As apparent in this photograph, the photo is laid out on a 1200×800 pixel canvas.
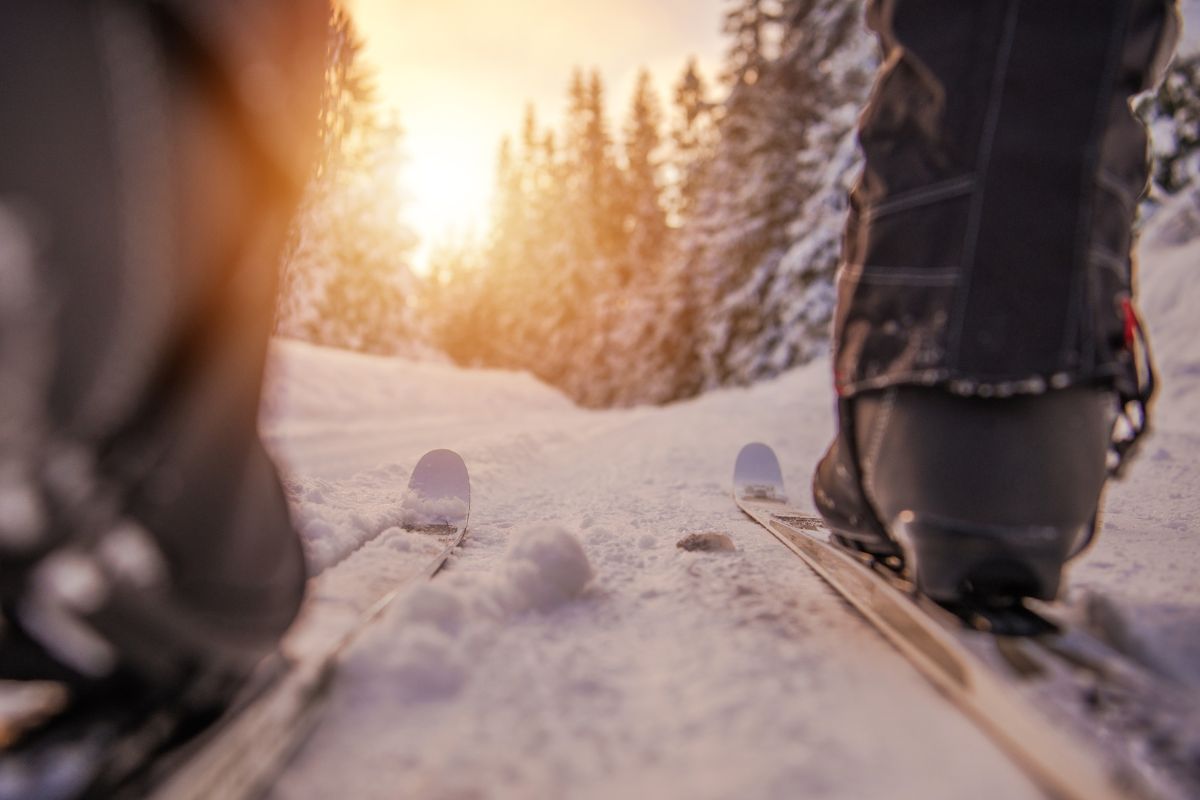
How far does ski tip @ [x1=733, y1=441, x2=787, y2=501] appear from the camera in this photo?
8.22 ft

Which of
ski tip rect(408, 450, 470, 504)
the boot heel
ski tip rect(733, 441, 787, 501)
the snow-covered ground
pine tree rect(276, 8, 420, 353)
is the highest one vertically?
pine tree rect(276, 8, 420, 353)

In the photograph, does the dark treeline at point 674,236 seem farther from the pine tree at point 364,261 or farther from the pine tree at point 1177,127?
the pine tree at point 364,261

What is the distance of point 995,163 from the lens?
2.90ft

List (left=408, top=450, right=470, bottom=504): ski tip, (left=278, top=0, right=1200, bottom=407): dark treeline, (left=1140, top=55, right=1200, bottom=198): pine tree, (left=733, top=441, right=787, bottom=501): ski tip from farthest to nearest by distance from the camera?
(left=278, top=0, right=1200, bottom=407): dark treeline
(left=1140, top=55, right=1200, bottom=198): pine tree
(left=733, top=441, right=787, bottom=501): ski tip
(left=408, top=450, right=470, bottom=504): ski tip

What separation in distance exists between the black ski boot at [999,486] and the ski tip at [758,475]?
1546 millimetres

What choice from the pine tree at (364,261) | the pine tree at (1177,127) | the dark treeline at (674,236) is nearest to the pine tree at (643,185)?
the dark treeline at (674,236)

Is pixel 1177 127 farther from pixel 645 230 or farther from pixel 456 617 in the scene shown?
pixel 645 230

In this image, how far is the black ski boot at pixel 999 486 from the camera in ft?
2.92

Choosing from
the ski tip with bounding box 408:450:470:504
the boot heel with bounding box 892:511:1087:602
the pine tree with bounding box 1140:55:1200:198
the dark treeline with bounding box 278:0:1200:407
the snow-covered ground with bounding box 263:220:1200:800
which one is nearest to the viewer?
the snow-covered ground with bounding box 263:220:1200:800

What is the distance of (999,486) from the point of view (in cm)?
89

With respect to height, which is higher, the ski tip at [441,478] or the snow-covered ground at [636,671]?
the snow-covered ground at [636,671]

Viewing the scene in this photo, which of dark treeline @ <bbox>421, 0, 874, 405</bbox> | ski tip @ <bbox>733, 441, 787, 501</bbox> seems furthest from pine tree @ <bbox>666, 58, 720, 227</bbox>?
ski tip @ <bbox>733, 441, 787, 501</bbox>

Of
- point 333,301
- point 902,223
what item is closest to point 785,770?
point 902,223

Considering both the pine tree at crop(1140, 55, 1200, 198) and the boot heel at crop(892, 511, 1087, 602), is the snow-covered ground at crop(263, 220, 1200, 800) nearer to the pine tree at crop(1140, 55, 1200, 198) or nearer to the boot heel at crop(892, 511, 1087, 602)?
the boot heel at crop(892, 511, 1087, 602)
